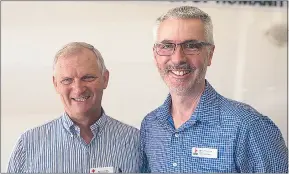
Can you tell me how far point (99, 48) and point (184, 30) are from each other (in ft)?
1.27

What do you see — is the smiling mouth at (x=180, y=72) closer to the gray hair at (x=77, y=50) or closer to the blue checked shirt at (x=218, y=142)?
the blue checked shirt at (x=218, y=142)

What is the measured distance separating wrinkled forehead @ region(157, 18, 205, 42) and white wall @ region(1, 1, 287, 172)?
22cm

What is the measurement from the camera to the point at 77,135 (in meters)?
1.36

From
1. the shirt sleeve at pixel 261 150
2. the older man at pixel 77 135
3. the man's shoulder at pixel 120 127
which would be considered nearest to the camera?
the shirt sleeve at pixel 261 150

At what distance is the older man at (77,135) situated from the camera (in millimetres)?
1311

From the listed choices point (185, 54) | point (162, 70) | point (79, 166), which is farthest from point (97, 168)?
point (185, 54)

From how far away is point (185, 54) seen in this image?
1.25 meters

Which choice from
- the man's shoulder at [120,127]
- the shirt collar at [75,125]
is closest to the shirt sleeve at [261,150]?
the man's shoulder at [120,127]

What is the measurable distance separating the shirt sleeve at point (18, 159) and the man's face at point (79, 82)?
0.24 metres

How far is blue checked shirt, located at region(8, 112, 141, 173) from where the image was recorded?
4.36ft

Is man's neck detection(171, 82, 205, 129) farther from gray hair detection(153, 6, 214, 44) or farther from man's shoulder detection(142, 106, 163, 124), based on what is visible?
gray hair detection(153, 6, 214, 44)

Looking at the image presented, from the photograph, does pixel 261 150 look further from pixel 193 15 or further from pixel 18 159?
pixel 18 159

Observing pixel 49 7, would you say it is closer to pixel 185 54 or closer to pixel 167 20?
pixel 167 20

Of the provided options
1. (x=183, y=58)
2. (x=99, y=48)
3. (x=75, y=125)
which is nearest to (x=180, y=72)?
(x=183, y=58)
